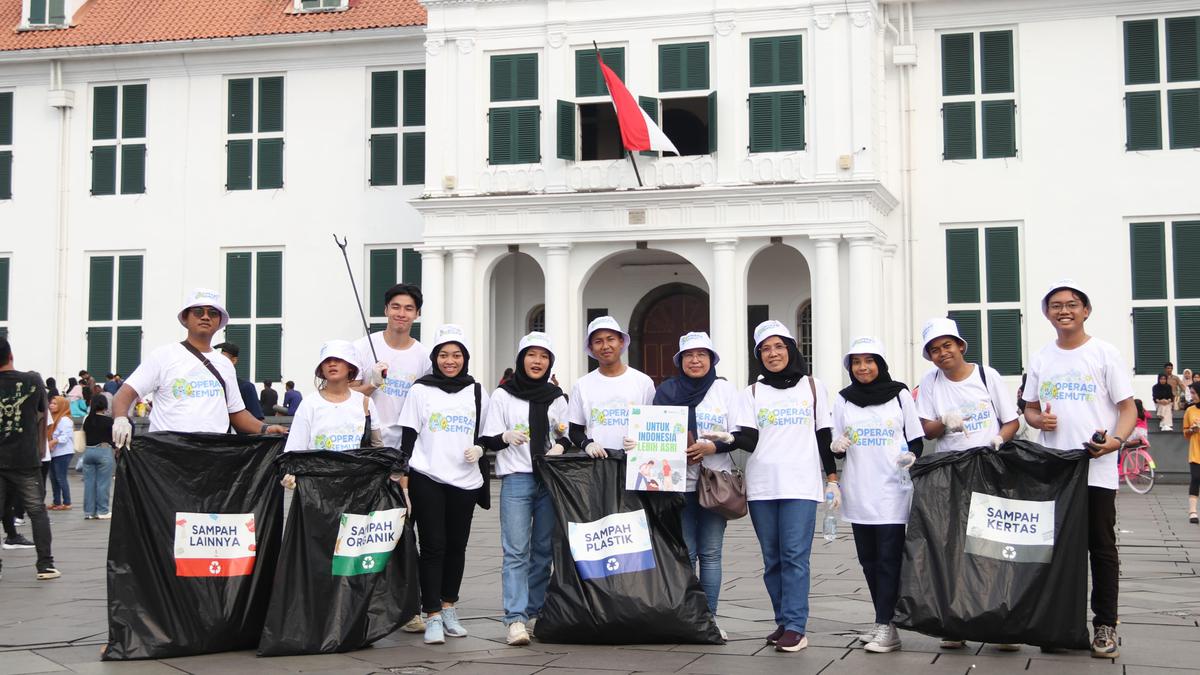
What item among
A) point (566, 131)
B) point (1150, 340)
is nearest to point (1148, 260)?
point (1150, 340)

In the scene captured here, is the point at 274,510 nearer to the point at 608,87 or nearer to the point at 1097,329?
the point at 608,87

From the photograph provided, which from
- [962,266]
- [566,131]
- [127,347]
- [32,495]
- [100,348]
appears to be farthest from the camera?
[100,348]

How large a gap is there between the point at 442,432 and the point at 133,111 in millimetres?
A: 22844

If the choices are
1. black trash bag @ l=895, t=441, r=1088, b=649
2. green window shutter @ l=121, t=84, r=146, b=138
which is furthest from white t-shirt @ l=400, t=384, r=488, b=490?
green window shutter @ l=121, t=84, r=146, b=138

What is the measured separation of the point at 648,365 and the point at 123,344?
1091 cm

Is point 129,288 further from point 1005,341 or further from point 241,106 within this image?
point 1005,341

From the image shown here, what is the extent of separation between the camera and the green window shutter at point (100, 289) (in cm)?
2831

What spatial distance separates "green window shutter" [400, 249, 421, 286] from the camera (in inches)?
1059

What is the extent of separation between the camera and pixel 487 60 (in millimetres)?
24703

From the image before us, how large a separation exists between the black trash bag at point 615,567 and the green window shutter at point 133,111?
23.0m

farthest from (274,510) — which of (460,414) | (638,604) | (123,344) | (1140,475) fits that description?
(123,344)

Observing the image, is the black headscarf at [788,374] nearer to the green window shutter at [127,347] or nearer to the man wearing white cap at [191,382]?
the man wearing white cap at [191,382]

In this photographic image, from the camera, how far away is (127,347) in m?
28.0

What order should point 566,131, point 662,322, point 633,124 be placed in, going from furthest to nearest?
point 662,322 → point 566,131 → point 633,124
